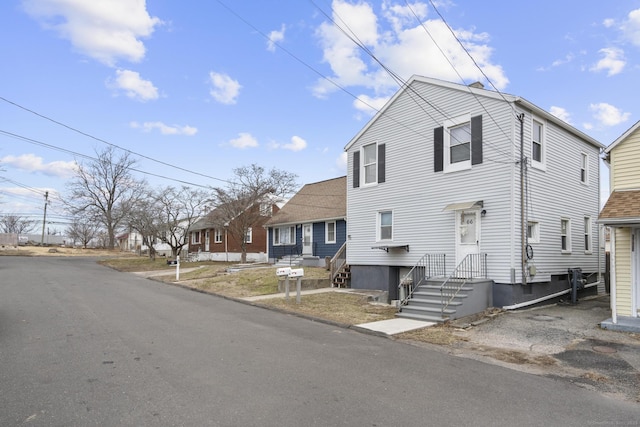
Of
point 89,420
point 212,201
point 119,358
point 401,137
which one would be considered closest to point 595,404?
point 89,420

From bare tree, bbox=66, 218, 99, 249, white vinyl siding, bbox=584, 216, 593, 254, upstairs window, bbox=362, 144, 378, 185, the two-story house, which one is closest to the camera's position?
the two-story house

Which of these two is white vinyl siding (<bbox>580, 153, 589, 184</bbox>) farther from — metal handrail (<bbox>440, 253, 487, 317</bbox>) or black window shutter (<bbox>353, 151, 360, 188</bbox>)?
black window shutter (<bbox>353, 151, 360, 188</bbox>)

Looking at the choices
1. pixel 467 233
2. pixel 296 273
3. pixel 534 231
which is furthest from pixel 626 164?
pixel 296 273

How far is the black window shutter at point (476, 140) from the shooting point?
1315 centimetres

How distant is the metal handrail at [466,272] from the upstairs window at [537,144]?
135 inches

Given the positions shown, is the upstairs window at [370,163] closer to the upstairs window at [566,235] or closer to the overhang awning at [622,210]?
the upstairs window at [566,235]

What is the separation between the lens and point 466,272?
13.1m

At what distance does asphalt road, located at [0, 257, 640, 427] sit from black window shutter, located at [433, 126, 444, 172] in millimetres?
7261

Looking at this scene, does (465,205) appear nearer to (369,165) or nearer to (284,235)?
(369,165)

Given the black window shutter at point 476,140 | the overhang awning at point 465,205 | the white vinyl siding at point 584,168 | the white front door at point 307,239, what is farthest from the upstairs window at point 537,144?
the white front door at point 307,239

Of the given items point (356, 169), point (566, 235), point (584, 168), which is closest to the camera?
point (566, 235)

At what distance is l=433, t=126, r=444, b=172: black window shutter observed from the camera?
1427 centimetres

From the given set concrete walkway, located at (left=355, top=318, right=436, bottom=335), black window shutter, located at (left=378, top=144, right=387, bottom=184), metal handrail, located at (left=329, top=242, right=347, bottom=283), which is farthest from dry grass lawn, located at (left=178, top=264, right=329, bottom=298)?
concrete walkway, located at (left=355, top=318, right=436, bottom=335)

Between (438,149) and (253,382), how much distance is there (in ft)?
36.1
